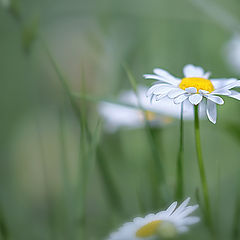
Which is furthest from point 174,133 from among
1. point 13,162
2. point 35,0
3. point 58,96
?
point 35,0

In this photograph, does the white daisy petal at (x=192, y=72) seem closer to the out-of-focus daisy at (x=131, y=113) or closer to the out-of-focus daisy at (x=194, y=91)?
the out-of-focus daisy at (x=194, y=91)

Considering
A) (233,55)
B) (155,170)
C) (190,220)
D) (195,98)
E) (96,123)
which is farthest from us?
(233,55)

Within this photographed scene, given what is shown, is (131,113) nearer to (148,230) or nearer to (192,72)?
(192,72)

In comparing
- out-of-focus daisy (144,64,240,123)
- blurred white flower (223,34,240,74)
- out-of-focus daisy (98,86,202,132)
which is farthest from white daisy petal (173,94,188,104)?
blurred white flower (223,34,240,74)

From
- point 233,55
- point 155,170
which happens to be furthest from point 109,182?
point 233,55

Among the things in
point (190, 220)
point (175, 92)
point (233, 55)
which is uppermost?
point (233, 55)

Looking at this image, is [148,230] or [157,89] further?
[157,89]

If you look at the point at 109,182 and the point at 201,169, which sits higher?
the point at 109,182

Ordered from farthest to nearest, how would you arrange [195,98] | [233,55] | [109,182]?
1. [233,55]
2. [109,182]
3. [195,98]
